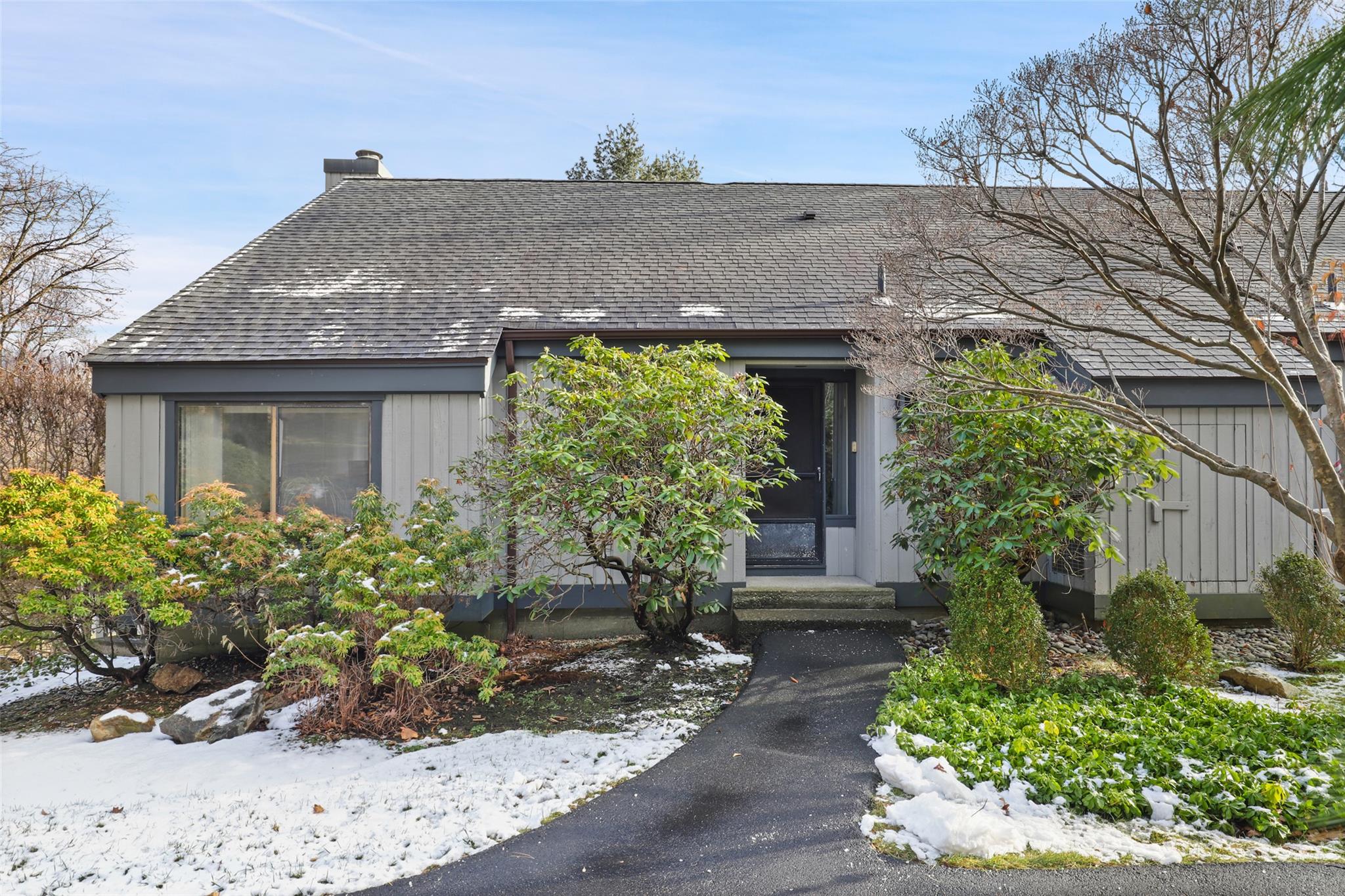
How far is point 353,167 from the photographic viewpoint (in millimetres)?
13133

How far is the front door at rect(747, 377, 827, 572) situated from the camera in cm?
916

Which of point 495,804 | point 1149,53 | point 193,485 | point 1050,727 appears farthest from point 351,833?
point 1149,53

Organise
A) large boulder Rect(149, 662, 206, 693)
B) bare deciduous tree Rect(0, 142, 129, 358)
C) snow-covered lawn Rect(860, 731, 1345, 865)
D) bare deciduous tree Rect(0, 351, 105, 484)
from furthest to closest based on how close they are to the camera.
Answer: bare deciduous tree Rect(0, 142, 129, 358) → bare deciduous tree Rect(0, 351, 105, 484) → large boulder Rect(149, 662, 206, 693) → snow-covered lawn Rect(860, 731, 1345, 865)

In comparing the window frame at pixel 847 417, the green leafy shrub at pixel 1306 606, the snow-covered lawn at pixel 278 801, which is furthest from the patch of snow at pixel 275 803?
the green leafy shrub at pixel 1306 606

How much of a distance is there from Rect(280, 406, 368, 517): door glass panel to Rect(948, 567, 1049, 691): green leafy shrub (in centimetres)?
562

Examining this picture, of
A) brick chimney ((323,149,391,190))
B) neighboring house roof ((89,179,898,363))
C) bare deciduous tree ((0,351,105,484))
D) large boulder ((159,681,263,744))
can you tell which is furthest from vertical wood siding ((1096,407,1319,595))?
bare deciduous tree ((0,351,105,484))

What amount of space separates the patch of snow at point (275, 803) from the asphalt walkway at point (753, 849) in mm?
242

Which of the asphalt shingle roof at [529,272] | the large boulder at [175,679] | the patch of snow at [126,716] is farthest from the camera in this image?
the asphalt shingle roof at [529,272]

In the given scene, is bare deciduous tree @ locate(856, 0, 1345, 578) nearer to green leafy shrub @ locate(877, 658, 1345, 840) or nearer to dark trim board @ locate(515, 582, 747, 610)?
green leafy shrub @ locate(877, 658, 1345, 840)

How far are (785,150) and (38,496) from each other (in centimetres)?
1507

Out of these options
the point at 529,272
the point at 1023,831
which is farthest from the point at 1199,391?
the point at 529,272

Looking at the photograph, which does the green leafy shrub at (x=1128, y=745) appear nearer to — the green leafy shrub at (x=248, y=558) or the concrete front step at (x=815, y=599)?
the concrete front step at (x=815, y=599)

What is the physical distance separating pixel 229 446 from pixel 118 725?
2.85 meters

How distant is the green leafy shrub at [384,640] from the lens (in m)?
5.37
